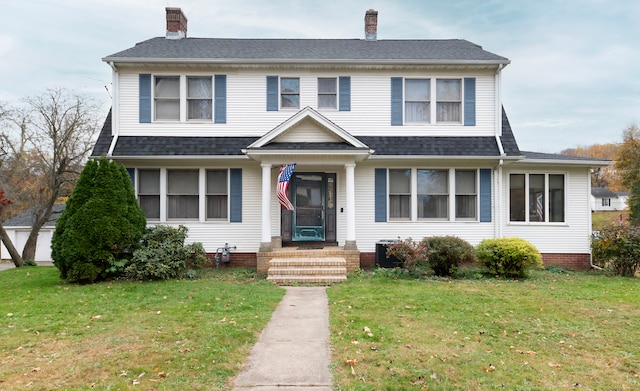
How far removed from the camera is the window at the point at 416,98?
1291cm

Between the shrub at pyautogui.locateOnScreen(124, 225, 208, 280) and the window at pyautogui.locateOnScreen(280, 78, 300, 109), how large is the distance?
5058mm

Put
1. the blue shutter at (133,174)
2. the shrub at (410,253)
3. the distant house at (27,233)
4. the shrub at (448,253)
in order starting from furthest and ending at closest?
the distant house at (27,233)
the blue shutter at (133,174)
the shrub at (448,253)
the shrub at (410,253)

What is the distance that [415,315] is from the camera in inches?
259

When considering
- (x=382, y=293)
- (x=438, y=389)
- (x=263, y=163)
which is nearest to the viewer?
(x=438, y=389)

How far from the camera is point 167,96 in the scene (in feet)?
41.9

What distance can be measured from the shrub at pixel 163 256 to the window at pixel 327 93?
584 cm

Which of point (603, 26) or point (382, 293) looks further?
point (603, 26)

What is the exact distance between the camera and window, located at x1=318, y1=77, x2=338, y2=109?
12.9 meters

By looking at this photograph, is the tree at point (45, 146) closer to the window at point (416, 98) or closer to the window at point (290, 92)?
the window at point (290, 92)

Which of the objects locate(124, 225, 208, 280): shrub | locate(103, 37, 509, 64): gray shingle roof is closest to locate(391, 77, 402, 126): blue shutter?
locate(103, 37, 509, 64): gray shingle roof

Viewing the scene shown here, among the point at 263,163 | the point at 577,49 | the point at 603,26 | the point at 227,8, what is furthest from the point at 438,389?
the point at 577,49

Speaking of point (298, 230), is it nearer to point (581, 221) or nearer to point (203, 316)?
point (203, 316)

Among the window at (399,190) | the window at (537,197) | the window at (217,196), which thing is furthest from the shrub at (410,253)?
the window at (217,196)

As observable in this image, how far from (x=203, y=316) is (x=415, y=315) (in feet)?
11.4
